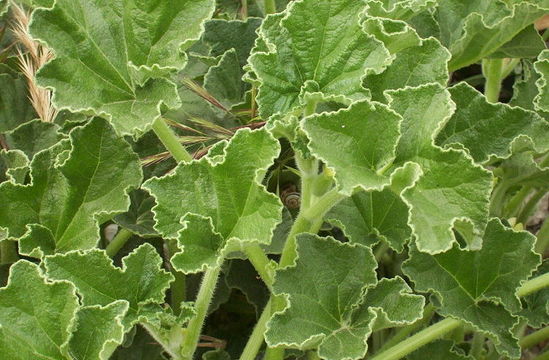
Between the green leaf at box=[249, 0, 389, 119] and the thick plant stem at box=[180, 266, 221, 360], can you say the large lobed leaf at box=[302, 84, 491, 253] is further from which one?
the thick plant stem at box=[180, 266, 221, 360]

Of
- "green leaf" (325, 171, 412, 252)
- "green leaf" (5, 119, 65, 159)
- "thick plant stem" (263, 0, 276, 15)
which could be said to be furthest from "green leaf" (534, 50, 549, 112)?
"green leaf" (5, 119, 65, 159)

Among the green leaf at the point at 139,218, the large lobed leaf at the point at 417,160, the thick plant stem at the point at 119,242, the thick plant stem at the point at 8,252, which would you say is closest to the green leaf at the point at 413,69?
the large lobed leaf at the point at 417,160

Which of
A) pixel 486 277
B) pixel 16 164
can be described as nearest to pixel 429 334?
pixel 486 277

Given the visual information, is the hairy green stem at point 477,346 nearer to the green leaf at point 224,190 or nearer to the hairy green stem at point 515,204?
the hairy green stem at point 515,204

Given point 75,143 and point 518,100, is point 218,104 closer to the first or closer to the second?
point 75,143

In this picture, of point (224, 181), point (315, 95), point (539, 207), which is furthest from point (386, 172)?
point (539, 207)
